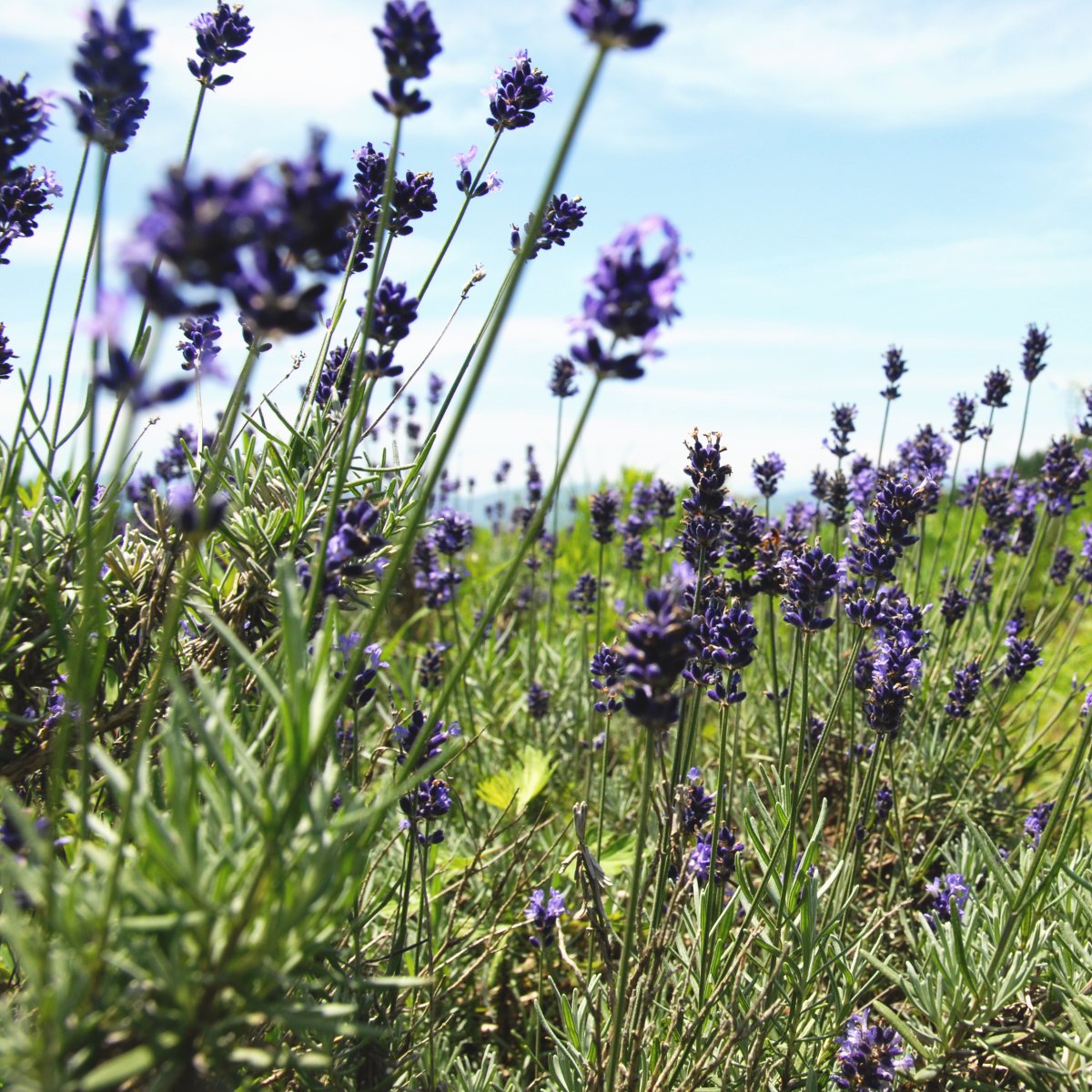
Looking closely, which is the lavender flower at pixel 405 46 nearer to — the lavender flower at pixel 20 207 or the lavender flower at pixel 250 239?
the lavender flower at pixel 250 239

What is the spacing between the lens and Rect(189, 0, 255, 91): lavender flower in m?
2.30

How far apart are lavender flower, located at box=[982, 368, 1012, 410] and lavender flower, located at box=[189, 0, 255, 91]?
4201mm

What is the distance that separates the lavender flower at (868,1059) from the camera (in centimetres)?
202

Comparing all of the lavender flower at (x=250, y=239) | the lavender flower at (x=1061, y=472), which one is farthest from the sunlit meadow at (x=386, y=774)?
the lavender flower at (x=1061, y=472)

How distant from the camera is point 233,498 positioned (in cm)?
229

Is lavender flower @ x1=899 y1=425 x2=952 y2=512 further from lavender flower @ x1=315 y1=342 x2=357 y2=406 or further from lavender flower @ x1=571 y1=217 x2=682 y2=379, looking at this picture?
lavender flower @ x1=571 y1=217 x2=682 y2=379

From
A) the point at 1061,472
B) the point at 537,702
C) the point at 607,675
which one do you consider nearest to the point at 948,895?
the point at 607,675

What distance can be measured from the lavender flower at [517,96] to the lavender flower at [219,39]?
0.69 m

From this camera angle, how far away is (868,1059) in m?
2.04

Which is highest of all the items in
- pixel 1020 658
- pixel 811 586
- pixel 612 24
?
pixel 612 24

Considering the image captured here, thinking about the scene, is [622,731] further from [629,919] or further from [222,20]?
[222,20]

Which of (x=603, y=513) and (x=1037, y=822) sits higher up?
(x=603, y=513)

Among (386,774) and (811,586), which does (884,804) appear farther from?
(386,774)

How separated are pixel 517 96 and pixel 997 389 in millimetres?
3596
